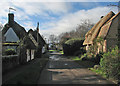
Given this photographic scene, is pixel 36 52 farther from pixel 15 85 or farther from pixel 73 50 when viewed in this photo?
pixel 15 85

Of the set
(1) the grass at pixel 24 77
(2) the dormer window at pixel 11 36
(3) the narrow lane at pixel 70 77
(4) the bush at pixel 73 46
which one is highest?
(2) the dormer window at pixel 11 36

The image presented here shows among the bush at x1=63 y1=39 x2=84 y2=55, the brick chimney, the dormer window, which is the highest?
the brick chimney

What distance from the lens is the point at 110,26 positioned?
56.2ft

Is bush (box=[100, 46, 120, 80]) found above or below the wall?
below

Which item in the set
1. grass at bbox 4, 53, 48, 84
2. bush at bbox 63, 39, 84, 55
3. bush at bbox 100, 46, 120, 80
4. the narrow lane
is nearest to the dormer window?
bush at bbox 63, 39, 84, 55

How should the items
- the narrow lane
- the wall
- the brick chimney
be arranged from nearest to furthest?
the narrow lane, the wall, the brick chimney

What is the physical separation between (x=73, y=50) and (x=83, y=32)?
1406cm

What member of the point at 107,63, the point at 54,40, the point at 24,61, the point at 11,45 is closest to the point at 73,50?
the point at 11,45

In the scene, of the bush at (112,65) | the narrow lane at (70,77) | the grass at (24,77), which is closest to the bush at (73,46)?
the narrow lane at (70,77)

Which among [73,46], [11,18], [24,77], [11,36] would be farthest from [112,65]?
[11,18]

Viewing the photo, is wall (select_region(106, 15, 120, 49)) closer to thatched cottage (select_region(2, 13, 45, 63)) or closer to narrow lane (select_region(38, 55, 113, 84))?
narrow lane (select_region(38, 55, 113, 84))

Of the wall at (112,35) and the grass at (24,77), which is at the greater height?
the wall at (112,35)

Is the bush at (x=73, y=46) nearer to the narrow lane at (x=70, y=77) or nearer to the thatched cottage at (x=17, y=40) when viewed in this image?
the thatched cottage at (x=17, y=40)

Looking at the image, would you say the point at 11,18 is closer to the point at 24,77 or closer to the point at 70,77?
the point at 70,77
